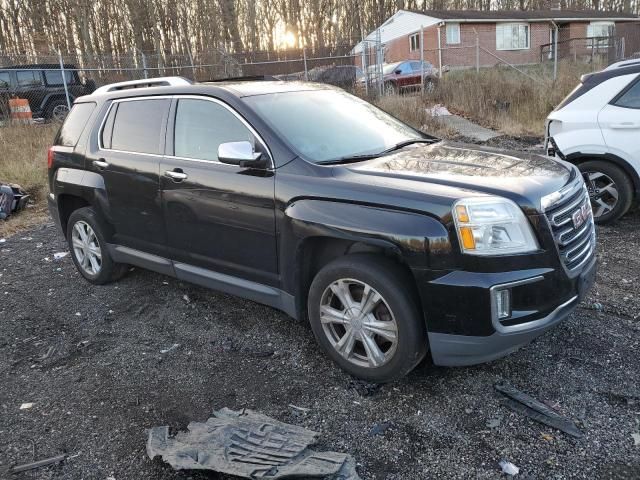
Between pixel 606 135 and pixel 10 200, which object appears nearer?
pixel 606 135

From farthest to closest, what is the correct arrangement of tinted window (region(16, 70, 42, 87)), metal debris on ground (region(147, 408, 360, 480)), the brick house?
1. the brick house
2. tinted window (region(16, 70, 42, 87))
3. metal debris on ground (region(147, 408, 360, 480))

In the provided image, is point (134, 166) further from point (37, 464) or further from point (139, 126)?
point (37, 464)

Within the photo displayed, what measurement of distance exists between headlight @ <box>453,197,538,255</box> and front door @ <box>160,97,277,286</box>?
4.10 ft

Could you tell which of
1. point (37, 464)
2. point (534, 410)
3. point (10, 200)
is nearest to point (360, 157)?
point (534, 410)

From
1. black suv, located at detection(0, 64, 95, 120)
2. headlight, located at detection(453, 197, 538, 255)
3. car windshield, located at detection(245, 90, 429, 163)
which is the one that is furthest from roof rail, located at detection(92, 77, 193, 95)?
black suv, located at detection(0, 64, 95, 120)

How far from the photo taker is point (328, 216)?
3191 millimetres

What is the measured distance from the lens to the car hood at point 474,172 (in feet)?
9.63

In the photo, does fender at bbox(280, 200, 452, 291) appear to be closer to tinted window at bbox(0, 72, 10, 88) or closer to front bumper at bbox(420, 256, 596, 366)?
front bumper at bbox(420, 256, 596, 366)

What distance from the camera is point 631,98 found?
18.9 feet

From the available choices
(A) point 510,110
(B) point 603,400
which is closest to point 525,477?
(B) point 603,400

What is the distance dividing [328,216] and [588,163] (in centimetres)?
411

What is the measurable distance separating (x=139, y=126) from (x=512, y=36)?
37.9 metres

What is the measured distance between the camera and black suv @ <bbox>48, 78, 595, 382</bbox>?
9.32 feet

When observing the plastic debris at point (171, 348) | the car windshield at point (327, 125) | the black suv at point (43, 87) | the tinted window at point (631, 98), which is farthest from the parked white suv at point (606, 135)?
the black suv at point (43, 87)
